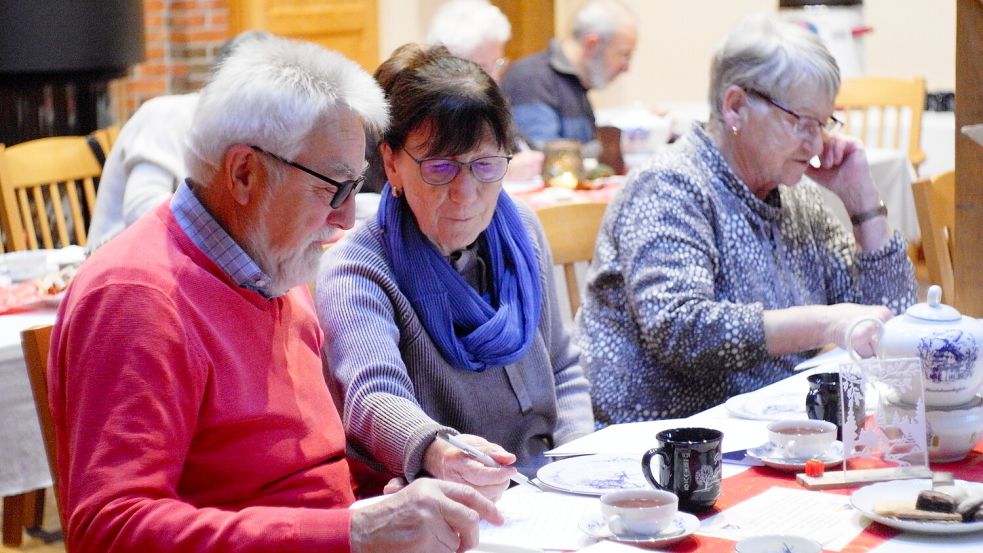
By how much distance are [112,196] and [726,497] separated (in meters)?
2.56

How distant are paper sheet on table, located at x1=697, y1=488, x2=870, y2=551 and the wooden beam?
654 mm

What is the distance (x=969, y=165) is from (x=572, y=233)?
2.99ft

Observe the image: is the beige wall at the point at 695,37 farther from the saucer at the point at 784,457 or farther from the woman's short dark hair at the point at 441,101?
the saucer at the point at 784,457

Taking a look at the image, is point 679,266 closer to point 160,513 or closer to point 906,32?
point 160,513

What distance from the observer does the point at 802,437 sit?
1.63 metres

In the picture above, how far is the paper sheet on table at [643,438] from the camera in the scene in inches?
68.1

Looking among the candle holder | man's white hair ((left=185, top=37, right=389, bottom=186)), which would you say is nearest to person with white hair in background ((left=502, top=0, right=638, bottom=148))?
the candle holder

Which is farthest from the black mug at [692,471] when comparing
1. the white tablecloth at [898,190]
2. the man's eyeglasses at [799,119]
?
the white tablecloth at [898,190]

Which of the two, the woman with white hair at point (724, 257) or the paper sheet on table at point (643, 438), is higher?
the woman with white hair at point (724, 257)

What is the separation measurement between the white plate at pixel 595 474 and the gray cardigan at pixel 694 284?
590 millimetres

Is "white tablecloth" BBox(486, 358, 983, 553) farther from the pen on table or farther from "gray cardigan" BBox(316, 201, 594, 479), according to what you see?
"gray cardigan" BBox(316, 201, 594, 479)

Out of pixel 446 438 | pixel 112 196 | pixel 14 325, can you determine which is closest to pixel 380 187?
pixel 112 196

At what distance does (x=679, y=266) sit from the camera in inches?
88.5

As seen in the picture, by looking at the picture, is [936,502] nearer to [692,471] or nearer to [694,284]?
[692,471]
